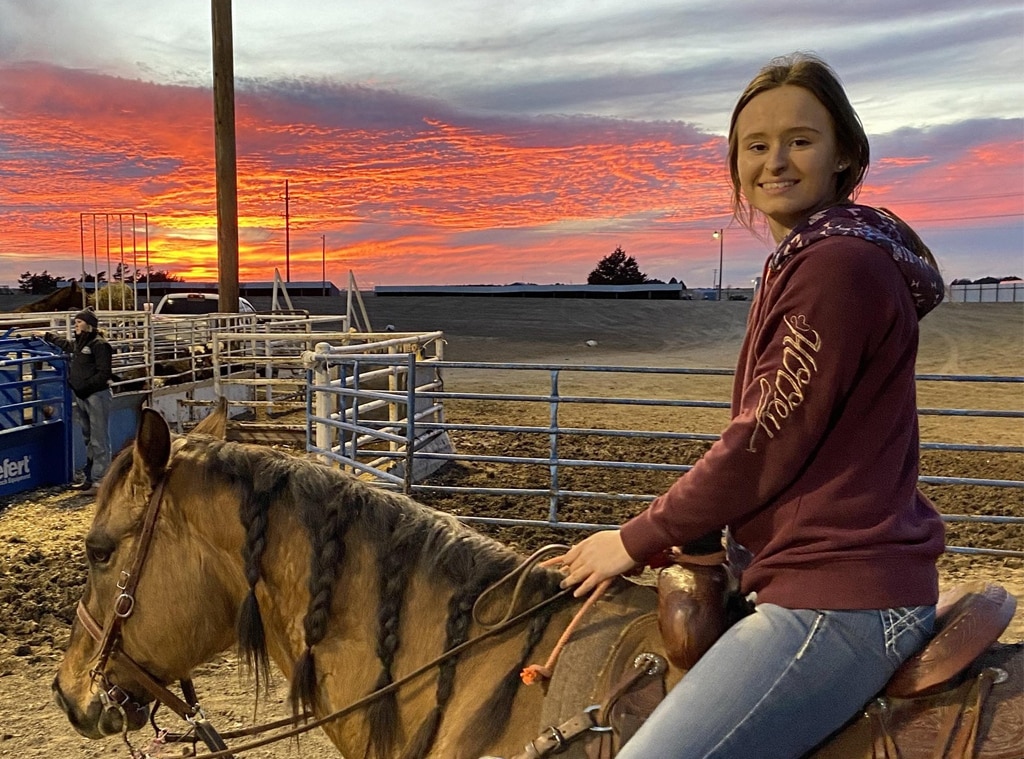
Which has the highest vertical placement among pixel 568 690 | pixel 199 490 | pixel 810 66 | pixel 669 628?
pixel 810 66

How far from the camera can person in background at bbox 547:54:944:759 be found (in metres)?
1.22

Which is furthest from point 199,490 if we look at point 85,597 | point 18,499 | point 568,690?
point 18,499

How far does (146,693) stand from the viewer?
1886mm

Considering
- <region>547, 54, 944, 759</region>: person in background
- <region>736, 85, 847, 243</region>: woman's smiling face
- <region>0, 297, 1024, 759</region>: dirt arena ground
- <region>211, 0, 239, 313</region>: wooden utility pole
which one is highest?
<region>211, 0, 239, 313</region>: wooden utility pole

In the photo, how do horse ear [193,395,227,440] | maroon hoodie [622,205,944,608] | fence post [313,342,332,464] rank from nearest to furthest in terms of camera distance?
maroon hoodie [622,205,944,608] < horse ear [193,395,227,440] < fence post [313,342,332,464]

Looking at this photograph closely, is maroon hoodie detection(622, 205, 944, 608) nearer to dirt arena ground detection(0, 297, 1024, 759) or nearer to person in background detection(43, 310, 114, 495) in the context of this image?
dirt arena ground detection(0, 297, 1024, 759)

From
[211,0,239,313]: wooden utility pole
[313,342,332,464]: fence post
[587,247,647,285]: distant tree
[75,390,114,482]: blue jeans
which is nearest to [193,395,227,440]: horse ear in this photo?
[313,342,332,464]: fence post

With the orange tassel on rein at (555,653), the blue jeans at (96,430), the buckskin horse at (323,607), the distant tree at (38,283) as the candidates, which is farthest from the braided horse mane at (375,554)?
the distant tree at (38,283)

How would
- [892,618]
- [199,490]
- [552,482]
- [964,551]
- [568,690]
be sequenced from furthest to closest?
[552,482]
[964,551]
[199,490]
[568,690]
[892,618]

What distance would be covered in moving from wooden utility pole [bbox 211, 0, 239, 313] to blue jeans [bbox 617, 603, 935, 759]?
1351 cm

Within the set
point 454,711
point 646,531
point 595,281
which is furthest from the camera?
point 595,281

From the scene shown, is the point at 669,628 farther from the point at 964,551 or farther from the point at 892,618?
the point at 964,551

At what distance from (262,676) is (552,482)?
4.93m

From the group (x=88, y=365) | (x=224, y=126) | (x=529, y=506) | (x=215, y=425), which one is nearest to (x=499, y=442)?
(x=529, y=506)
